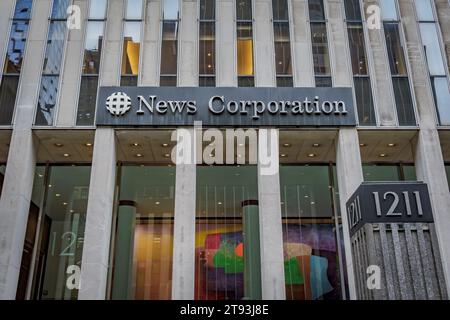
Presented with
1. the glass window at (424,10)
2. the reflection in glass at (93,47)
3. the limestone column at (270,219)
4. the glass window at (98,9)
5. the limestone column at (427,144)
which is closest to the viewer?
the limestone column at (270,219)

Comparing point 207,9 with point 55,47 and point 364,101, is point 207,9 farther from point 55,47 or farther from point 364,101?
point 364,101

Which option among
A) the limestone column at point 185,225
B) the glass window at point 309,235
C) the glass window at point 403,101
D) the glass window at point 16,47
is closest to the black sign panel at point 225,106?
the limestone column at point 185,225

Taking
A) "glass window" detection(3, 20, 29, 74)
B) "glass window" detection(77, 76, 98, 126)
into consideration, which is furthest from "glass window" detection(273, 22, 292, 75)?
"glass window" detection(3, 20, 29, 74)

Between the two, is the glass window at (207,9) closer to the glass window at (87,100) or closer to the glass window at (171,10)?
the glass window at (171,10)

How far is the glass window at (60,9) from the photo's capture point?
1923 centimetres

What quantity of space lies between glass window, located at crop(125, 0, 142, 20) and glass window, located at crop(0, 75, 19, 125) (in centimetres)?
554

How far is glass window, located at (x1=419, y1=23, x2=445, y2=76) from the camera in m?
18.7

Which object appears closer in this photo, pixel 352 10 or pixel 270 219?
pixel 270 219

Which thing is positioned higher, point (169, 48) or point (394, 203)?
point (169, 48)

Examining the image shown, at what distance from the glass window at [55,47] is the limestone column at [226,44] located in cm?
681

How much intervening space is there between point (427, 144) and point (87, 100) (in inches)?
557

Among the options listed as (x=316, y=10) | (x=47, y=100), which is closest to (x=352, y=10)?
(x=316, y=10)

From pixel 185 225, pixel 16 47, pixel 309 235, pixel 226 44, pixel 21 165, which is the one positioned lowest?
pixel 185 225

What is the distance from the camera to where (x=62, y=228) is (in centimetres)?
1898
